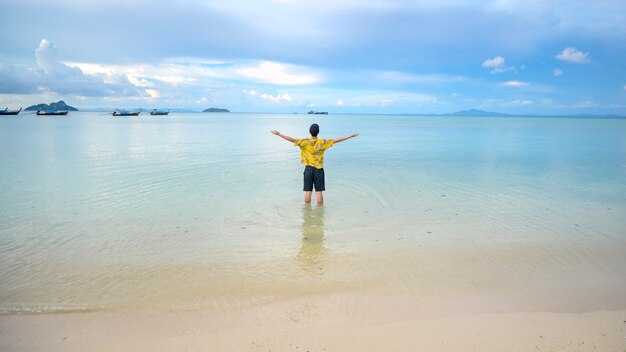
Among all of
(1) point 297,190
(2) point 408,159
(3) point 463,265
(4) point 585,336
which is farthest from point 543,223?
(2) point 408,159

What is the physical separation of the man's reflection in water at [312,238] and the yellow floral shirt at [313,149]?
1.23 m

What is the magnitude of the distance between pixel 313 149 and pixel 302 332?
19.6 feet

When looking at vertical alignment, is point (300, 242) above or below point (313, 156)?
below

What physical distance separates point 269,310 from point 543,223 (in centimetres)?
724

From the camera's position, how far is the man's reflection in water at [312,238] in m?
6.27

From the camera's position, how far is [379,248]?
702cm

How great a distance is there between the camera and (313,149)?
970cm

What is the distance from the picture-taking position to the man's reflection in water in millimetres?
6273

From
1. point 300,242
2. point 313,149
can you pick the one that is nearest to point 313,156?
point 313,149

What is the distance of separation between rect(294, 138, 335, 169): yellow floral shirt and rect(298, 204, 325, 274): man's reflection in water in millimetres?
1231

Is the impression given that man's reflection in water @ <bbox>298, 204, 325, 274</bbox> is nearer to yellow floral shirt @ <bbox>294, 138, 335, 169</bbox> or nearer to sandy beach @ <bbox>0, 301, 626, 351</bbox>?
yellow floral shirt @ <bbox>294, 138, 335, 169</bbox>

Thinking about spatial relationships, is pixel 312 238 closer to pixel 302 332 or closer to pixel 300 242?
pixel 300 242

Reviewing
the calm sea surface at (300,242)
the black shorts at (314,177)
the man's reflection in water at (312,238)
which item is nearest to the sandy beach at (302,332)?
the calm sea surface at (300,242)

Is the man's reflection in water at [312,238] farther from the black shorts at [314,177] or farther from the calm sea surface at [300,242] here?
the black shorts at [314,177]
